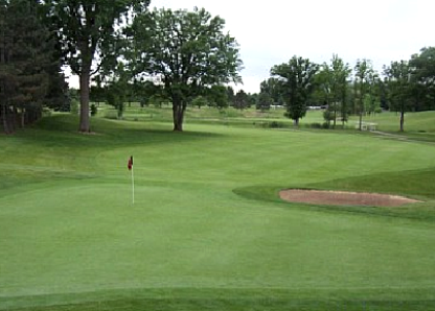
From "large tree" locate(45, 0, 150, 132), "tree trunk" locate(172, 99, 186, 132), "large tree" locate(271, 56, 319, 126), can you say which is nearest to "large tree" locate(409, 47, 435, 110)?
"large tree" locate(271, 56, 319, 126)

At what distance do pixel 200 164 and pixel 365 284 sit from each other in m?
24.2

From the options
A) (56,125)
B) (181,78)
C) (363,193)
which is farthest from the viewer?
(181,78)

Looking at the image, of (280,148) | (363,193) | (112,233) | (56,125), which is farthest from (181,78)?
(112,233)

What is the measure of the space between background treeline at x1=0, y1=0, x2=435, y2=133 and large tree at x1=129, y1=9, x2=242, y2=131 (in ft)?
0.40

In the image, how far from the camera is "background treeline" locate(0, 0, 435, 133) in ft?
124

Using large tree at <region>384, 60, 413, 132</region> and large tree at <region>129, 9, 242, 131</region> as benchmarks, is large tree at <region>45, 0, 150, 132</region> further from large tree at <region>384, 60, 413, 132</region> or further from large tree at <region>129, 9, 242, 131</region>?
large tree at <region>384, 60, 413, 132</region>

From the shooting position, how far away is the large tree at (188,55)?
190 feet

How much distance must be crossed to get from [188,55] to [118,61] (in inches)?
494

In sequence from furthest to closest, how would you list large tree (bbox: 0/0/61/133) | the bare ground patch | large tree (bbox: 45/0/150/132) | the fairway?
1. large tree (bbox: 45/0/150/132)
2. large tree (bbox: 0/0/61/133)
3. the bare ground patch
4. the fairway

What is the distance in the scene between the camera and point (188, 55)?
193ft

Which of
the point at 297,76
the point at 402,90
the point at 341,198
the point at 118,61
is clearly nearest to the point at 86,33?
the point at 118,61

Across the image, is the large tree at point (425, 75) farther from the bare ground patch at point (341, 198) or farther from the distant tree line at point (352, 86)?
the bare ground patch at point (341, 198)

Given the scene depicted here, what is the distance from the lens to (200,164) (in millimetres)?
31250

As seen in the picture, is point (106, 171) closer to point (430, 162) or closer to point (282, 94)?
point (430, 162)
